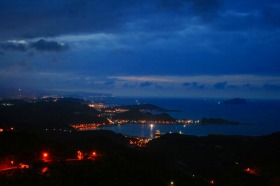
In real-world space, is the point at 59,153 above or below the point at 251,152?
above

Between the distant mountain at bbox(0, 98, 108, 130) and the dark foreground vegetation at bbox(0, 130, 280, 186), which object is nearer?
the dark foreground vegetation at bbox(0, 130, 280, 186)

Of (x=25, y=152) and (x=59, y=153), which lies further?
(x=59, y=153)

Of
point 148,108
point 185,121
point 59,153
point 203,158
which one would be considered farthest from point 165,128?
point 59,153

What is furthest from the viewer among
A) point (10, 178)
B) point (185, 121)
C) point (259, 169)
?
point (185, 121)

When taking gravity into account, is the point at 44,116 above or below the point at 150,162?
above

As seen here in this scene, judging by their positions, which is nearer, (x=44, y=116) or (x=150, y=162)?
(x=150, y=162)

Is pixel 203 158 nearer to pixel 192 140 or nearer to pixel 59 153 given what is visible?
pixel 192 140

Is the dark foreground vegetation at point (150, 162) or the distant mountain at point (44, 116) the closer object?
the dark foreground vegetation at point (150, 162)

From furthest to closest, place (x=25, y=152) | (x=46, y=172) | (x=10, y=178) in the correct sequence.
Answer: (x=25, y=152) < (x=46, y=172) < (x=10, y=178)
